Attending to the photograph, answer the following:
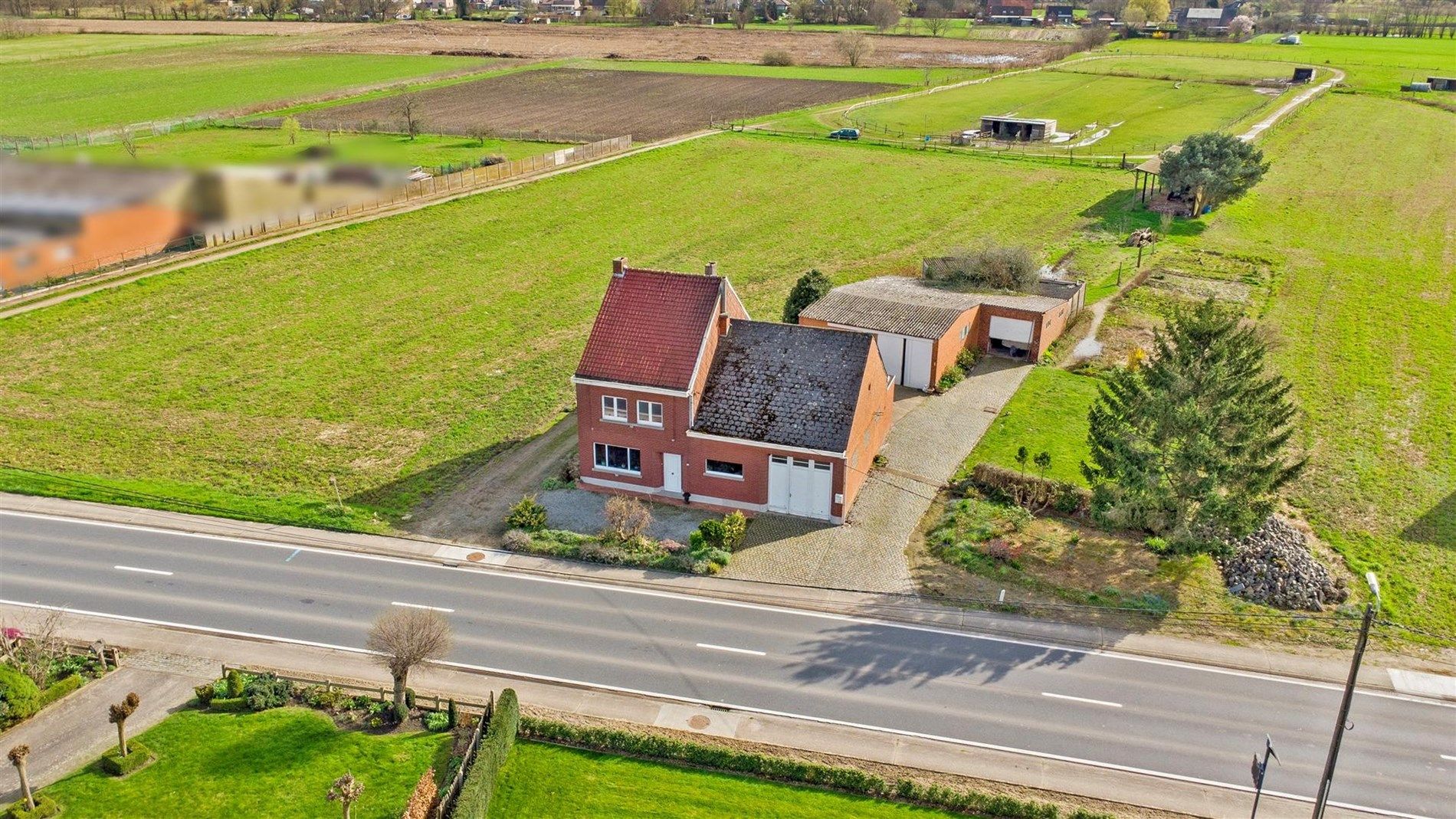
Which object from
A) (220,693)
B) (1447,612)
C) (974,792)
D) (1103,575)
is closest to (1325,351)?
(1447,612)

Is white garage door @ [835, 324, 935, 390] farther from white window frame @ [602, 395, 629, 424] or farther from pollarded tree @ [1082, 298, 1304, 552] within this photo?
white window frame @ [602, 395, 629, 424]

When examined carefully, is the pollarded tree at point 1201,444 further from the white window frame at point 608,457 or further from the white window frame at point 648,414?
the white window frame at point 608,457

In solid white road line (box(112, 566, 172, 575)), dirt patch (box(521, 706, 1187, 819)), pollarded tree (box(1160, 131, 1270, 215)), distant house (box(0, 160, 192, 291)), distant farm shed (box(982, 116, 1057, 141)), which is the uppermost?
distant house (box(0, 160, 192, 291))

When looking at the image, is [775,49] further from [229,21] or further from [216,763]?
[216,763]

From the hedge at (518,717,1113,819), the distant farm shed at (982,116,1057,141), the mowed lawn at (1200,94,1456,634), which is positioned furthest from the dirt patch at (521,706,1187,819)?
the distant farm shed at (982,116,1057,141)

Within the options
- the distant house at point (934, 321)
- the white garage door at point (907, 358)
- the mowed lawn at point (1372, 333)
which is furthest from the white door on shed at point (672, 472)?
the mowed lawn at point (1372, 333)
